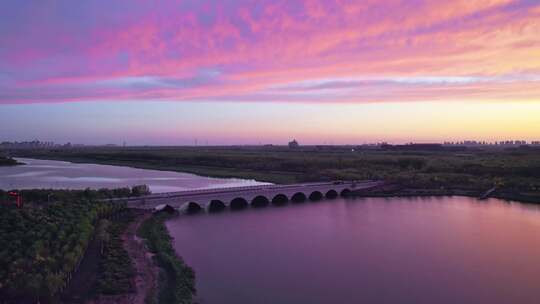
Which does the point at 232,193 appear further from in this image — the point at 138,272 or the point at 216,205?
the point at 138,272

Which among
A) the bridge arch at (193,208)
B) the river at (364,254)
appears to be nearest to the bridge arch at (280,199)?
the river at (364,254)

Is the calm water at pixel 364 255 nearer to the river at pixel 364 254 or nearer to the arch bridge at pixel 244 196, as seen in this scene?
the river at pixel 364 254

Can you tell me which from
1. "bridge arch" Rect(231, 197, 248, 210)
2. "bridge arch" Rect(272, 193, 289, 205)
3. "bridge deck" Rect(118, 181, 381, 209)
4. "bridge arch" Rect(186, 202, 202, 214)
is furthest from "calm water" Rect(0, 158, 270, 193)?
"bridge deck" Rect(118, 181, 381, 209)

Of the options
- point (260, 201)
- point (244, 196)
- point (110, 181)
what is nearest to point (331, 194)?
point (260, 201)

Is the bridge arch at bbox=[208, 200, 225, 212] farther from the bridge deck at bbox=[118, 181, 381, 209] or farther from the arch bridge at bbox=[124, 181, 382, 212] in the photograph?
the bridge deck at bbox=[118, 181, 381, 209]

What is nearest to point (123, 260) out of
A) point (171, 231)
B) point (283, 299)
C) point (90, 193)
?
point (283, 299)

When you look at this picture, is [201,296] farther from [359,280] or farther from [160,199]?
[160,199]
